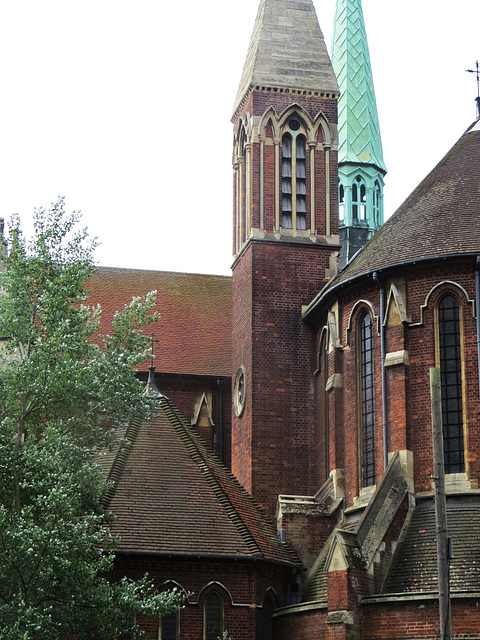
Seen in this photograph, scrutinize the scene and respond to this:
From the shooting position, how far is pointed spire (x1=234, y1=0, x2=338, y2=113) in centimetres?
3491

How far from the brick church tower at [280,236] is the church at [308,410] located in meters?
0.06

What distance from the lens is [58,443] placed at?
72.0ft

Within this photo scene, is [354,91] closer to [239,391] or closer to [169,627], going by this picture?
[239,391]

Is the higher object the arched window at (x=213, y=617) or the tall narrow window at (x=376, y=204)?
the tall narrow window at (x=376, y=204)

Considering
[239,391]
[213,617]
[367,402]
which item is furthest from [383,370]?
[239,391]

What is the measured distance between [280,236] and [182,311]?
22.0 feet

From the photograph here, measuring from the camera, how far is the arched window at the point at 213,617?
25.2 metres

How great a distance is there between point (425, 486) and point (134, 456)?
269 inches

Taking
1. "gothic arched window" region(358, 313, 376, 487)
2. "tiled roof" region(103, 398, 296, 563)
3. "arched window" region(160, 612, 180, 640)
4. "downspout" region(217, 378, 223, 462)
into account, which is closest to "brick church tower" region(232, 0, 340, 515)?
"downspout" region(217, 378, 223, 462)

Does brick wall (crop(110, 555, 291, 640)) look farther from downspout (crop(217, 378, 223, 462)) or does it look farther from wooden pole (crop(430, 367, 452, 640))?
downspout (crop(217, 378, 223, 462))

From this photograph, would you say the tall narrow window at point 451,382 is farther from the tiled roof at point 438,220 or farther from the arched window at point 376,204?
the arched window at point 376,204

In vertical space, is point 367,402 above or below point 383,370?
below

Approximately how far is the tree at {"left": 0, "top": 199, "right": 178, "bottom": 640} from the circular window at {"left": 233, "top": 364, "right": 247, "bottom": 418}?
8.68m

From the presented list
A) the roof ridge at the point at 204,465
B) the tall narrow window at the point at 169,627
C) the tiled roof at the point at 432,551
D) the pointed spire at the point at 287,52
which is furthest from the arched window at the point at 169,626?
the pointed spire at the point at 287,52
